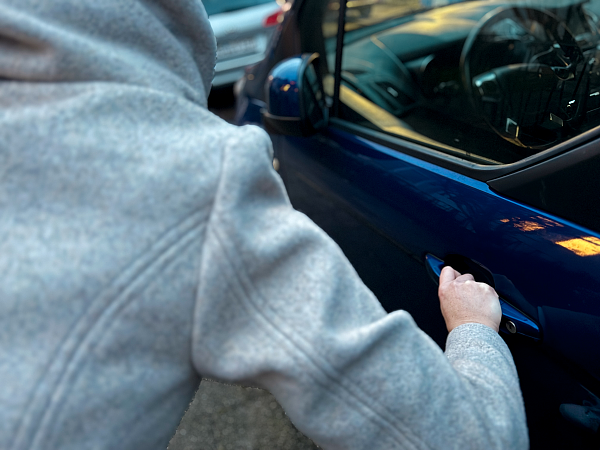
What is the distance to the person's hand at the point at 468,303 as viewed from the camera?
0.98 metres

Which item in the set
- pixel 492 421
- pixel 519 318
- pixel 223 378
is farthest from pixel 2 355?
pixel 519 318

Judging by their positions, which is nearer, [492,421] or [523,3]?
[492,421]

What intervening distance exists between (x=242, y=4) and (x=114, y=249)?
5.92 metres

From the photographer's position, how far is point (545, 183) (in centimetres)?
103

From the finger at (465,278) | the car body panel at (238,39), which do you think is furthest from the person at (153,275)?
the car body panel at (238,39)

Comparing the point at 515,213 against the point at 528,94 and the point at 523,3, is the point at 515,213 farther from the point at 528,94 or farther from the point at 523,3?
the point at 523,3


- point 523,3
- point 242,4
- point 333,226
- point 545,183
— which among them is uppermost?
point 523,3

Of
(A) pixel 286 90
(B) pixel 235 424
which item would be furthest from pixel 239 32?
(B) pixel 235 424

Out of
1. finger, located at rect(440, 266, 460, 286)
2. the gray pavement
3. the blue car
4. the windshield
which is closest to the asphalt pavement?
the gray pavement

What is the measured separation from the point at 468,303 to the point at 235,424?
1.48 meters

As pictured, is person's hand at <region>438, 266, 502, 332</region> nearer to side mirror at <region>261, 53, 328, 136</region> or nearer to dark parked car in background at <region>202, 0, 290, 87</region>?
side mirror at <region>261, 53, 328, 136</region>

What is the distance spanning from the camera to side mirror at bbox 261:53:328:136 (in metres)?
1.75

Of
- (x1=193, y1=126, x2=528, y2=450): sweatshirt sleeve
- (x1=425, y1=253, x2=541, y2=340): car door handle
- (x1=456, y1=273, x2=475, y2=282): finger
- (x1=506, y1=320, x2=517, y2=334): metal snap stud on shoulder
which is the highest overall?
(x1=193, y1=126, x2=528, y2=450): sweatshirt sleeve

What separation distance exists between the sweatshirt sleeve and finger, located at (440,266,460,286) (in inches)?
15.8
